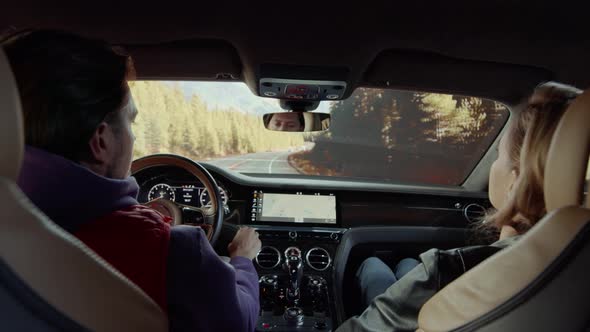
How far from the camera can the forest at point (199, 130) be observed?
3840 mm

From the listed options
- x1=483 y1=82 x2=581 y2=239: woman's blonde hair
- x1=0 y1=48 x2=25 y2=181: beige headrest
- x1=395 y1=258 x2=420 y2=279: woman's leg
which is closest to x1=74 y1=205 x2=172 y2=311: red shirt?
x1=0 y1=48 x2=25 y2=181: beige headrest

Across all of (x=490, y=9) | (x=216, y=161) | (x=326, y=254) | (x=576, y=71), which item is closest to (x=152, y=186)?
(x=216, y=161)

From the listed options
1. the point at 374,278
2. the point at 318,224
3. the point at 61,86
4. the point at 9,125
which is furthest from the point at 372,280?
the point at 9,125

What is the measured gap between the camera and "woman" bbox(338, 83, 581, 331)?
1521 millimetres

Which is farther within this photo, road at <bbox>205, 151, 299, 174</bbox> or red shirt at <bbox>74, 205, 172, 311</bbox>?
road at <bbox>205, 151, 299, 174</bbox>

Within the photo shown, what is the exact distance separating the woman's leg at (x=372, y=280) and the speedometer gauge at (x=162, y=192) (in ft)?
4.48

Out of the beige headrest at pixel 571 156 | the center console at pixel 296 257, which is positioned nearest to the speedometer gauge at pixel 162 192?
the center console at pixel 296 257

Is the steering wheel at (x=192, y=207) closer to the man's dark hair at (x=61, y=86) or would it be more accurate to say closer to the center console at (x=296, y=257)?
the center console at (x=296, y=257)

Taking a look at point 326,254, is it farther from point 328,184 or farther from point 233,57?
point 233,57

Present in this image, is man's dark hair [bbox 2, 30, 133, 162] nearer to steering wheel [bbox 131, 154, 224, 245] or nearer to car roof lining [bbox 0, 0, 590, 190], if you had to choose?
car roof lining [bbox 0, 0, 590, 190]

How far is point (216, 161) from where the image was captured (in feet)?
12.7

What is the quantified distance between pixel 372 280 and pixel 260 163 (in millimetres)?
1383

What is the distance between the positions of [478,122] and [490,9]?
5.01 ft

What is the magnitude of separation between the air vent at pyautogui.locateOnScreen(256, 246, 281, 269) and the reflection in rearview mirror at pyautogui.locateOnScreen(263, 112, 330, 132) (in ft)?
2.82
